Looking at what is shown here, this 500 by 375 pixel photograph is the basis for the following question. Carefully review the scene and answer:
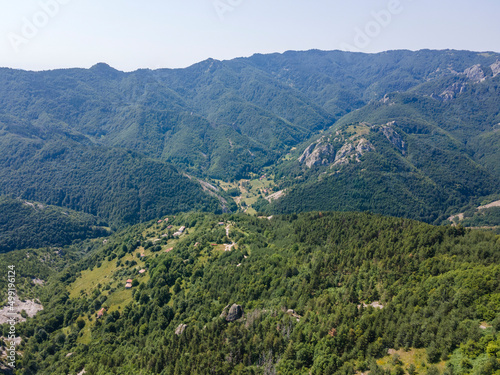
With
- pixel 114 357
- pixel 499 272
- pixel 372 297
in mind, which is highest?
pixel 499 272

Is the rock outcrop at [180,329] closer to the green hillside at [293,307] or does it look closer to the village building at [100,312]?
the green hillside at [293,307]

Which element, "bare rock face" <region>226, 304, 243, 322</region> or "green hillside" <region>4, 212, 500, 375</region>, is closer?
"green hillside" <region>4, 212, 500, 375</region>

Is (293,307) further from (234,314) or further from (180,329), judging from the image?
(180,329)

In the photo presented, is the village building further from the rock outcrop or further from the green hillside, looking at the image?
the rock outcrop

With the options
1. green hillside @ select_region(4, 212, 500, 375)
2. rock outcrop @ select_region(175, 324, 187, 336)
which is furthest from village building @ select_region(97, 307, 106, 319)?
rock outcrop @ select_region(175, 324, 187, 336)

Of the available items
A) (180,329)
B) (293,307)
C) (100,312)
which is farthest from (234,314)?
(100,312)

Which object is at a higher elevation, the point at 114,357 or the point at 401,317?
the point at 401,317

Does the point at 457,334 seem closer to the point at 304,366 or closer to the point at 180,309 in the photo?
the point at 304,366

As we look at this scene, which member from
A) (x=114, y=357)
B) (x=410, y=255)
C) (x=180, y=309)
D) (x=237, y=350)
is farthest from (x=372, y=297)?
(x=114, y=357)
